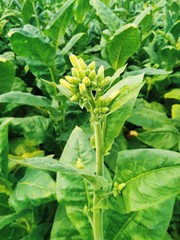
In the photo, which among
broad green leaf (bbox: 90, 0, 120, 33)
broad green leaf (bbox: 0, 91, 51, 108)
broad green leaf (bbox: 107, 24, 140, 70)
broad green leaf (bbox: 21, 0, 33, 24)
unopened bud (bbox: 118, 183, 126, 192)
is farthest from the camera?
broad green leaf (bbox: 21, 0, 33, 24)

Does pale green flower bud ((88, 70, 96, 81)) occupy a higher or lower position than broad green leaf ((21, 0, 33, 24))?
higher

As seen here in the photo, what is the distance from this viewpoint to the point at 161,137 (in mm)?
1910

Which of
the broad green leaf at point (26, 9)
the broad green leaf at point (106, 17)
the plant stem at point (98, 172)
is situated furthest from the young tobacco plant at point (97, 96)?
the broad green leaf at point (26, 9)

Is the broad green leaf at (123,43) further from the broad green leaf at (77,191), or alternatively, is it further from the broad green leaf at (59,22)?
the broad green leaf at (77,191)

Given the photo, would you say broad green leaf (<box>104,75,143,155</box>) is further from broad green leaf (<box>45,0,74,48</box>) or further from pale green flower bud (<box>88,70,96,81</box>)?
broad green leaf (<box>45,0,74,48</box>)

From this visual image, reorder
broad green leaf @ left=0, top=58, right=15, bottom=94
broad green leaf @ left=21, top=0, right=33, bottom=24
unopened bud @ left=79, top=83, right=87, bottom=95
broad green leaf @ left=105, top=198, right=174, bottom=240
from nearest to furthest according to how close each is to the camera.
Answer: unopened bud @ left=79, top=83, right=87, bottom=95 < broad green leaf @ left=105, top=198, right=174, bottom=240 < broad green leaf @ left=0, top=58, right=15, bottom=94 < broad green leaf @ left=21, top=0, right=33, bottom=24

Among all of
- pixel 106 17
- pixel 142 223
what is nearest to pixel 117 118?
pixel 142 223

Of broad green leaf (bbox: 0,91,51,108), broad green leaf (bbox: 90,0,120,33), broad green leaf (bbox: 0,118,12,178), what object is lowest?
broad green leaf (bbox: 0,118,12,178)

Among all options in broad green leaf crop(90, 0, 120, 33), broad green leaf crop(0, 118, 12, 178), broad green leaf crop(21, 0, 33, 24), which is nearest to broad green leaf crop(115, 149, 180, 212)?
broad green leaf crop(0, 118, 12, 178)

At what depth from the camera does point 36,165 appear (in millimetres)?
955

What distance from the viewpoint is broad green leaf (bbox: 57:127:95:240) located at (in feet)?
4.30

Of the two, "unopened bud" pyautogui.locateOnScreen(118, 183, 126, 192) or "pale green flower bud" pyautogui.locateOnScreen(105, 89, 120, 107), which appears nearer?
"pale green flower bud" pyautogui.locateOnScreen(105, 89, 120, 107)

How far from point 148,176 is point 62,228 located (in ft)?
1.66

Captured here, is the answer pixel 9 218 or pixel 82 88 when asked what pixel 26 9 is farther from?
pixel 82 88
